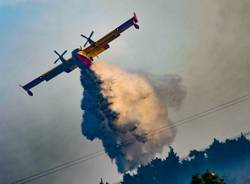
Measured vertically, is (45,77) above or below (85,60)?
above

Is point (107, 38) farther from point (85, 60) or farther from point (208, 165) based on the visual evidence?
point (208, 165)

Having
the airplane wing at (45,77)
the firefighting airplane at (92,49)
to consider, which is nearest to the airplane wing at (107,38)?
the firefighting airplane at (92,49)

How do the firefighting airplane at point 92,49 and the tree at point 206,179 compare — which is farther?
the firefighting airplane at point 92,49

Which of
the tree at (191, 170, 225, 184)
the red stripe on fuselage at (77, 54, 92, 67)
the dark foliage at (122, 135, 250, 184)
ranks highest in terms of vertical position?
the red stripe on fuselage at (77, 54, 92, 67)

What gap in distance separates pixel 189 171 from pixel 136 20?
9078 cm

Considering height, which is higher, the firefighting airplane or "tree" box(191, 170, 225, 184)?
the firefighting airplane

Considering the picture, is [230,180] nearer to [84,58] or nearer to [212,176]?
[84,58]

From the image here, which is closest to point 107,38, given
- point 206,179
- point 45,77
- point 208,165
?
point 45,77

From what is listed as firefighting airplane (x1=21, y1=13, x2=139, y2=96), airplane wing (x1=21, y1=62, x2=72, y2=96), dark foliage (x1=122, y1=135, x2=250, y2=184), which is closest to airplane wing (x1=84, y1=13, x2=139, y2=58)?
firefighting airplane (x1=21, y1=13, x2=139, y2=96)

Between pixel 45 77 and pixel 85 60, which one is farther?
pixel 45 77

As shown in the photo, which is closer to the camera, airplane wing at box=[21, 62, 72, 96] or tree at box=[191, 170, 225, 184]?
tree at box=[191, 170, 225, 184]

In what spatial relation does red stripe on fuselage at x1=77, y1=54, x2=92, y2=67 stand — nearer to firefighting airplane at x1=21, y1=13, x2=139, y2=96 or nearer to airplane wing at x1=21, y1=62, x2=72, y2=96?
firefighting airplane at x1=21, y1=13, x2=139, y2=96

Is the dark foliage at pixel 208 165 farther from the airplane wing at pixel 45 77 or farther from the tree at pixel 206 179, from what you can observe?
the tree at pixel 206 179

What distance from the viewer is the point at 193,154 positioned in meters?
195
